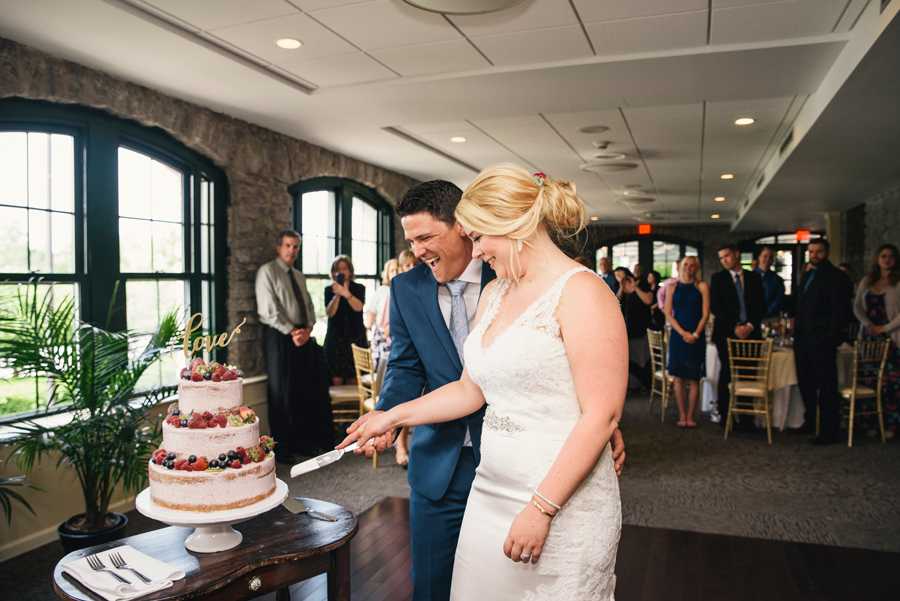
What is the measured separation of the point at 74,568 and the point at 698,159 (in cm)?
761

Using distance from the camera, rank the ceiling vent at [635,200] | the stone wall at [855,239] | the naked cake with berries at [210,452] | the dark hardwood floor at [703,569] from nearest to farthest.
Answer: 1. the naked cake with berries at [210,452]
2. the dark hardwood floor at [703,569]
3. the stone wall at [855,239]
4. the ceiling vent at [635,200]

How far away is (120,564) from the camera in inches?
77.0

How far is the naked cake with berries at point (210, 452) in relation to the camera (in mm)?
2045

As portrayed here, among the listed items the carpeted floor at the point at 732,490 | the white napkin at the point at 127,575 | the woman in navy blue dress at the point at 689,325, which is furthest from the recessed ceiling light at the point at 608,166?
the white napkin at the point at 127,575

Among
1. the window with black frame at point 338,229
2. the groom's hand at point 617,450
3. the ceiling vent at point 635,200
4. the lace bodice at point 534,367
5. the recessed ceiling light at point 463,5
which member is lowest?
the groom's hand at point 617,450

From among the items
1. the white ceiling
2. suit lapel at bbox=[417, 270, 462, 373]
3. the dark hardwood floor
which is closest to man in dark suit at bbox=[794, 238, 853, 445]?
the white ceiling

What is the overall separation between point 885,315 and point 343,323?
5.13 meters

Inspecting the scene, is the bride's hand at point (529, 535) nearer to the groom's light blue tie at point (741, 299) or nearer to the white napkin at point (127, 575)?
the white napkin at point (127, 575)

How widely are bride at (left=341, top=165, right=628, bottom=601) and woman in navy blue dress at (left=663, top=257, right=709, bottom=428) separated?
17.3 feet

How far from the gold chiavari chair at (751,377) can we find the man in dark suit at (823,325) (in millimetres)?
375

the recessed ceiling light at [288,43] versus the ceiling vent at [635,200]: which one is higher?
the ceiling vent at [635,200]

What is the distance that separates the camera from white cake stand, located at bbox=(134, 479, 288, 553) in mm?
2002

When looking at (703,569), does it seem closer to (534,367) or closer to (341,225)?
(534,367)

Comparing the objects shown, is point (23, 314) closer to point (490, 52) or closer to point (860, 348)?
point (490, 52)
